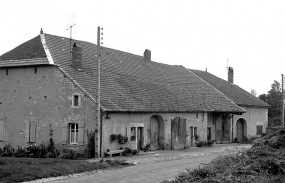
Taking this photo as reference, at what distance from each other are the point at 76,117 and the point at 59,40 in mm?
6841

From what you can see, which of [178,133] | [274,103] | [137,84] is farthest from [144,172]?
[274,103]

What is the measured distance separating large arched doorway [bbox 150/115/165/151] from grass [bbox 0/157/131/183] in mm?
7993

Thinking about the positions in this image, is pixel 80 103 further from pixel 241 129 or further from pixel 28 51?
pixel 241 129

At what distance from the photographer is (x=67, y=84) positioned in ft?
78.8

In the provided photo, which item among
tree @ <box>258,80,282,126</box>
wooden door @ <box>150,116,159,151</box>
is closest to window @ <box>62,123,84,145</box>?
wooden door @ <box>150,116,159,151</box>

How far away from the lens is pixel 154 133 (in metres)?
27.8

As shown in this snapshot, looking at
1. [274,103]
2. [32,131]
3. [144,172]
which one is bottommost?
[144,172]

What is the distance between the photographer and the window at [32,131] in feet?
80.9

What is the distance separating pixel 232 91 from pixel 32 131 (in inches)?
956

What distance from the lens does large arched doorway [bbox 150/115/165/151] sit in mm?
27562

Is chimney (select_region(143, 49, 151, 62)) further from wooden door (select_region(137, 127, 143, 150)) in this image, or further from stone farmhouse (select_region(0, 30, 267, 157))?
wooden door (select_region(137, 127, 143, 150))

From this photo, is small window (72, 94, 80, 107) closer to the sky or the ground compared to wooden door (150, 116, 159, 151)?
closer to the sky

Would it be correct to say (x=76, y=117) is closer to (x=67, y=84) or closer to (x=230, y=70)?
(x=67, y=84)

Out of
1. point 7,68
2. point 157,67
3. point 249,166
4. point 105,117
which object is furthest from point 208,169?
point 157,67
